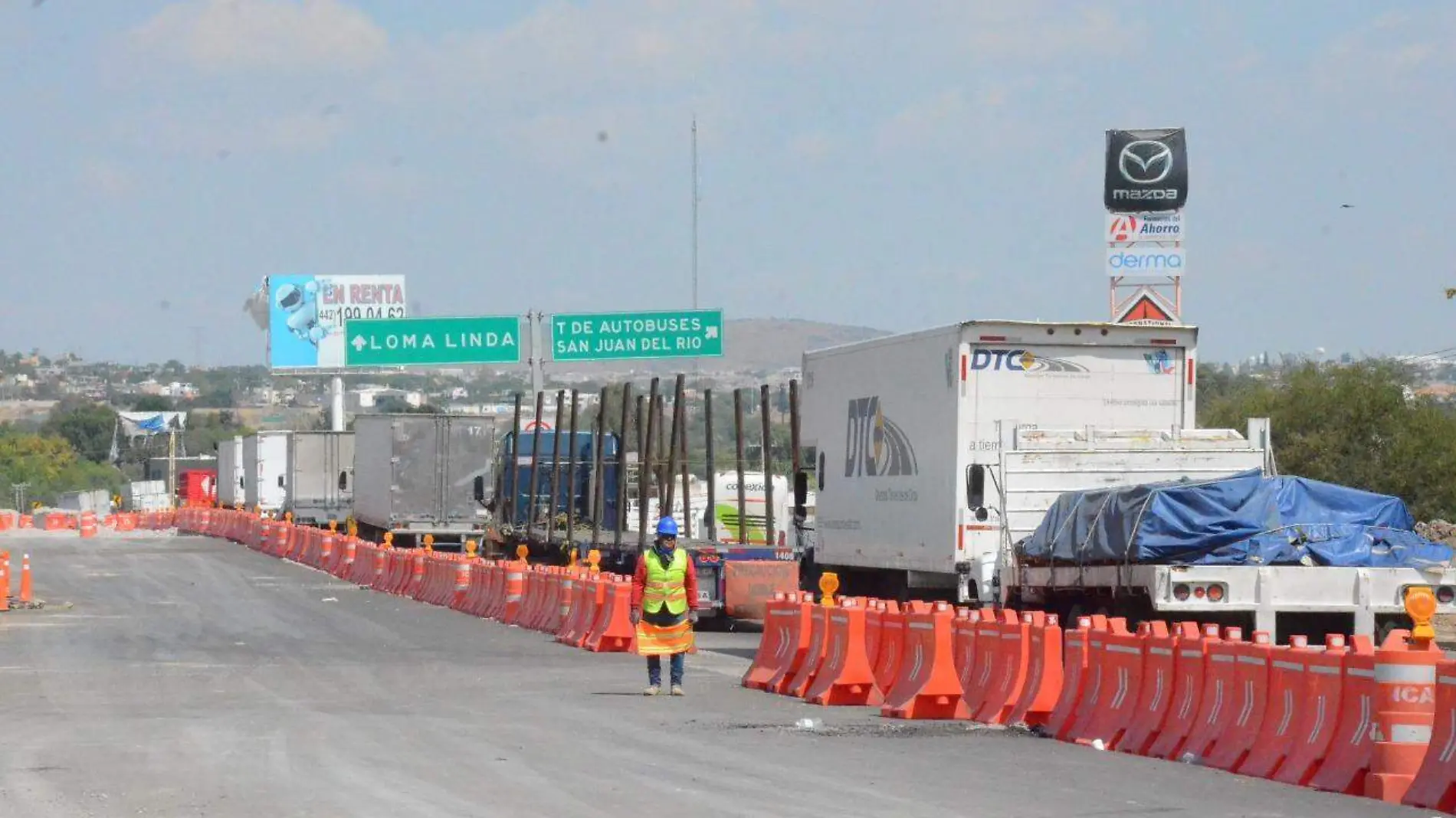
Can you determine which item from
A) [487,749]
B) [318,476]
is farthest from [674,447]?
[318,476]

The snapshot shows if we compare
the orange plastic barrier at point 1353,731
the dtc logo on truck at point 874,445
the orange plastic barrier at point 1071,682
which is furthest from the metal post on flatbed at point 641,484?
the orange plastic barrier at point 1353,731

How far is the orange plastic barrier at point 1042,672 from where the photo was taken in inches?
591

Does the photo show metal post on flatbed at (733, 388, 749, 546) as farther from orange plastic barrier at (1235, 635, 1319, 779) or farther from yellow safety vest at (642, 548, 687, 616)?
orange plastic barrier at (1235, 635, 1319, 779)

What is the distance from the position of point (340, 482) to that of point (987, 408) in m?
43.7

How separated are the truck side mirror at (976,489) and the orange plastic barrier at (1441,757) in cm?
1061

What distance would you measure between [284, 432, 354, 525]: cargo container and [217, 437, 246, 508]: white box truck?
46.9 feet

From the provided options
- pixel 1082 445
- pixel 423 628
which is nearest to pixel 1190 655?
pixel 1082 445

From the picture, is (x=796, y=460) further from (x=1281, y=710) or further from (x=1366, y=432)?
(x=1366, y=432)

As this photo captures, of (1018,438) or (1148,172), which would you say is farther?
(1148,172)

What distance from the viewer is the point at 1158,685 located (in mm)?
13703

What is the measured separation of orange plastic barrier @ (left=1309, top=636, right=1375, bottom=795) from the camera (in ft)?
37.8

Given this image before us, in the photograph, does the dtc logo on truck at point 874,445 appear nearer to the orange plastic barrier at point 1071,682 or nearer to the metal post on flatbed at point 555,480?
the orange plastic barrier at point 1071,682

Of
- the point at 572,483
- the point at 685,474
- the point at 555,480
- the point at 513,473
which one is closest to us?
the point at 685,474

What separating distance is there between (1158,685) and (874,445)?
10966 mm
